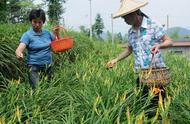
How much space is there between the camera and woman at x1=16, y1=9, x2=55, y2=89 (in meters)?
5.63

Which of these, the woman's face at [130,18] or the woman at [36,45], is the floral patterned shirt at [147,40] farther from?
the woman at [36,45]

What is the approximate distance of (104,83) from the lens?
208 inches

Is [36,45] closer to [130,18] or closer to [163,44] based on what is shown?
[130,18]

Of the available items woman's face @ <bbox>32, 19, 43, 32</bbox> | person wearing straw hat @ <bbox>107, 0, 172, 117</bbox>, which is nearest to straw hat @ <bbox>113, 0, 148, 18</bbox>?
person wearing straw hat @ <bbox>107, 0, 172, 117</bbox>

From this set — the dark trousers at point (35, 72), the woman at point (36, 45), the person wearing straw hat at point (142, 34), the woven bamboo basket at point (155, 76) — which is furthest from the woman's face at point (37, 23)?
the woven bamboo basket at point (155, 76)

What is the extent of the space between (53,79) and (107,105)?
139cm

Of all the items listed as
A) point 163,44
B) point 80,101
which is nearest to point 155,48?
point 163,44

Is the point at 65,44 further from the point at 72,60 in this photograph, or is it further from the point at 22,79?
the point at 72,60

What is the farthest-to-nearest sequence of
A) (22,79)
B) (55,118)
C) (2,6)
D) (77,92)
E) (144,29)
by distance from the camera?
(2,6), (22,79), (77,92), (144,29), (55,118)

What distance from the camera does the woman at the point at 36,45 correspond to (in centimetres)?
563

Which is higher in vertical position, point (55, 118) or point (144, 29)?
point (144, 29)

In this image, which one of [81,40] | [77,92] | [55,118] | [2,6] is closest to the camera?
[55,118]

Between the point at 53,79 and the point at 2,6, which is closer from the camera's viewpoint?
the point at 53,79

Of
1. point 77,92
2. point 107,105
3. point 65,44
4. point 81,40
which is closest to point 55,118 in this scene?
point 107,105
